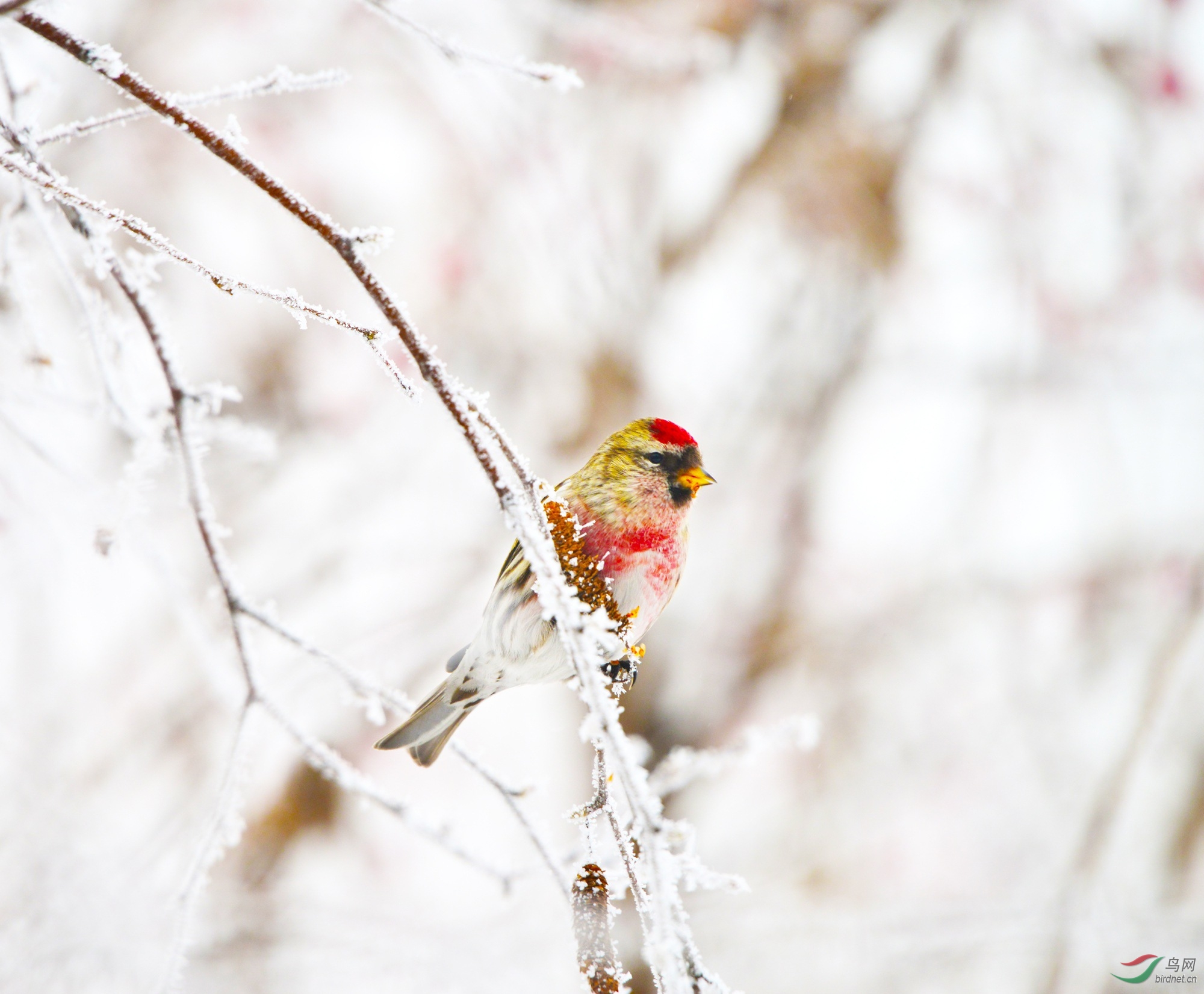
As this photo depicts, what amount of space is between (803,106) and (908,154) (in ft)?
2.68

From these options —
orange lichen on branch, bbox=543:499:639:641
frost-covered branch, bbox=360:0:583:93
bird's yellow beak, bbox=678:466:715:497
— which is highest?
bird's yellow beak, bbox=678:466:715:497

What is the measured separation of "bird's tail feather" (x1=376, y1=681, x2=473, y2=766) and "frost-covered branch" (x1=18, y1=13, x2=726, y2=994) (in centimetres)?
123

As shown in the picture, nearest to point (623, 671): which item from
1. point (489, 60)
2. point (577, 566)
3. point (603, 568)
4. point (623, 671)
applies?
point (623, 671)

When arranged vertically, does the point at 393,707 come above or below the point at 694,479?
below

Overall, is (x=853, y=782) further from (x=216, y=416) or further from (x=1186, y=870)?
(x=216, y=416)

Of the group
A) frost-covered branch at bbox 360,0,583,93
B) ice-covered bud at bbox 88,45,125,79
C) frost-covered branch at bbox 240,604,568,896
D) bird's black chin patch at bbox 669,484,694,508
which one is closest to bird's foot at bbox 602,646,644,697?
frost-covered branch at bbox 240,604,568,896

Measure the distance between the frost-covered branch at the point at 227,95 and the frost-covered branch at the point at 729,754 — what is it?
865 mm

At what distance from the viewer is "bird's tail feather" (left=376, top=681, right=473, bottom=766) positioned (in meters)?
2.07

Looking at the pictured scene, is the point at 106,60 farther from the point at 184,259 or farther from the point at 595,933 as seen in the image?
the point at 595,933

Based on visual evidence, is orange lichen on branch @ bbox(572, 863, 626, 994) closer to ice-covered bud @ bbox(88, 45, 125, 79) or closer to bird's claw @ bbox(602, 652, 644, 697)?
bird's claw @ bbox(602, 652, 644, 697)

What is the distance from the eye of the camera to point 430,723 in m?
2.08

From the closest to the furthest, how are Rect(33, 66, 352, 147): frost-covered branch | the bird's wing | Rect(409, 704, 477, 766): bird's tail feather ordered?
Rect(33, 66, 352, 147): frost-covered branch, the bird's wing, Rect(409, 704, 477, 766): bird's tail feather

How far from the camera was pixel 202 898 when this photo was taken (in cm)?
117

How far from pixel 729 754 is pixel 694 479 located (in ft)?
2.54
